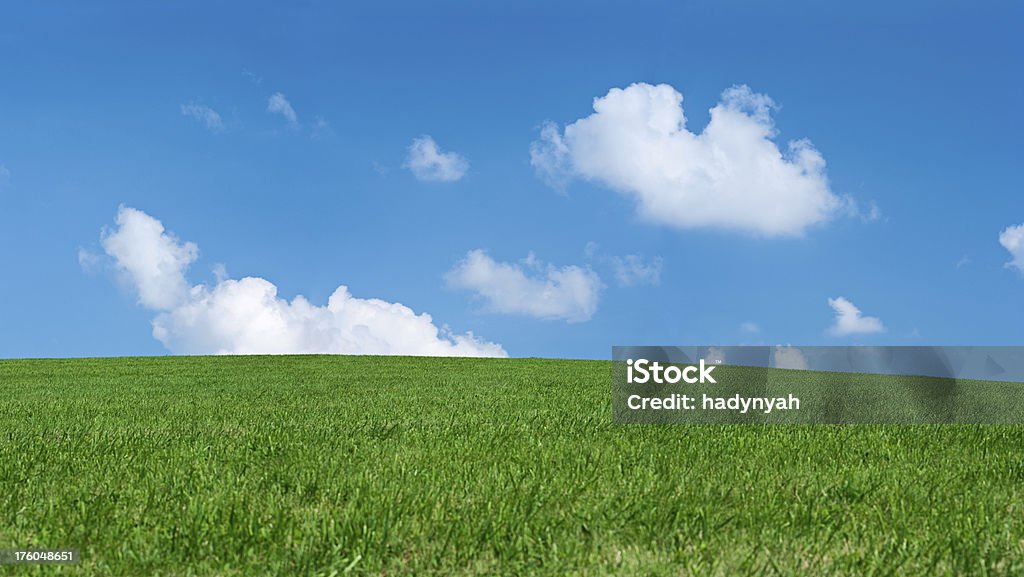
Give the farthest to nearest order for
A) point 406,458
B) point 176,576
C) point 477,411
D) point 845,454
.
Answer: point 477,411 → point 845,454 → point 406,458 → point 176,576

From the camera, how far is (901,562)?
3855mm

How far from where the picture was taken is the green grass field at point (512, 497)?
389 cm

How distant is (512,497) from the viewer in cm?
478

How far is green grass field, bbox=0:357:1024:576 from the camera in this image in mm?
3887

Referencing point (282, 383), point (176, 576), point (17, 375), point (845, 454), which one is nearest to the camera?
point (176, 576)

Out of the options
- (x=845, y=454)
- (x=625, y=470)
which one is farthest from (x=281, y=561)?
(x=845, y=454)

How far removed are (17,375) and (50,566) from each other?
24709 mm

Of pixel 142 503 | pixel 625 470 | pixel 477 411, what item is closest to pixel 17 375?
pixel 477 411

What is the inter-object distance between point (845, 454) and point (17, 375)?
2619cm

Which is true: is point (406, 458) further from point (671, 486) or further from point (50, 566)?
point (50, 566)

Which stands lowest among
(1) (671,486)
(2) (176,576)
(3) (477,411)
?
(2) (176,576)

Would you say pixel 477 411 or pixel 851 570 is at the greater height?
pixel 477 411

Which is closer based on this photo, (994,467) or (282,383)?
(994,467)

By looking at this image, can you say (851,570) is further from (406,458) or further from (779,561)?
(406,458)
